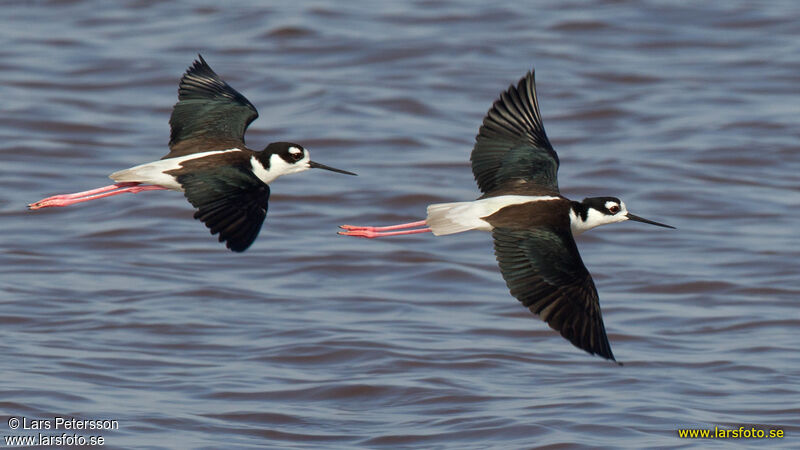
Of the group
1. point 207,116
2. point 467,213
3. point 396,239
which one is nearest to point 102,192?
point 207,116

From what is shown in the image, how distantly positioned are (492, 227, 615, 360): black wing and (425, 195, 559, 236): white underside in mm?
226

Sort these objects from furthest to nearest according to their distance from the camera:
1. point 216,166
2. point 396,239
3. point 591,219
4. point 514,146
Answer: point 396,239, point 514,146, point 591,219, point 216,166

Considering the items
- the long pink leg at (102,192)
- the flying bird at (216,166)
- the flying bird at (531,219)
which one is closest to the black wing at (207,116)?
the flying bird at (216,166)

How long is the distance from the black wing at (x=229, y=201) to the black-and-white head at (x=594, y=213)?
6.27 ft

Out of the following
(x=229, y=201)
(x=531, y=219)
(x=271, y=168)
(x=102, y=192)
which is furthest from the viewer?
(x=102, y=192)

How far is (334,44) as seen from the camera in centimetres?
2369

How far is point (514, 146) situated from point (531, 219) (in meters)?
0.97

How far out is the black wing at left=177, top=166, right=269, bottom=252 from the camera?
28.8 feet

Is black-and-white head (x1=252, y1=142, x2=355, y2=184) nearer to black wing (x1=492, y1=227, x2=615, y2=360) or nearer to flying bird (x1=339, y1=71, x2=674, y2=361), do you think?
flying bird (x1=339, y1=71, x2=674, y2=361)

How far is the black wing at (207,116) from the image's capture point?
33.4 ft

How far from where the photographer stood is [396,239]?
57.1ft

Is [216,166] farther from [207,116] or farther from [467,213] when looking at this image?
[467,213]

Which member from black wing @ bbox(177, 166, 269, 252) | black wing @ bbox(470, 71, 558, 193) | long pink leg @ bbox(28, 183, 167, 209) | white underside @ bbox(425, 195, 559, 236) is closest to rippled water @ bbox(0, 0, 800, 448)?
long pink leg @ bbox(28, 183, 167, 209)

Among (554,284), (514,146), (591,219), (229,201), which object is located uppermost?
(514,146)
